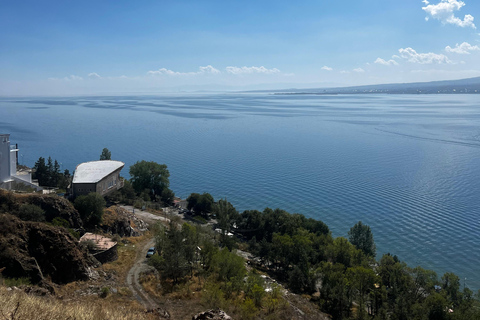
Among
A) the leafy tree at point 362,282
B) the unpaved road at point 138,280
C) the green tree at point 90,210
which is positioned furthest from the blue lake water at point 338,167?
the green tree at point 90,210

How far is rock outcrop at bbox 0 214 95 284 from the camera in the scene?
8.69 meters

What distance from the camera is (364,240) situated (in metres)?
17.5

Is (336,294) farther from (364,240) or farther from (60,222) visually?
(60,222)

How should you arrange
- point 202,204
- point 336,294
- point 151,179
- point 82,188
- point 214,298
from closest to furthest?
point 214,298 < point 336,294 < point 82,188 < point 202,204 < point 151,179

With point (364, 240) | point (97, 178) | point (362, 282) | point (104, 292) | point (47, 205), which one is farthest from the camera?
point (364, 240)

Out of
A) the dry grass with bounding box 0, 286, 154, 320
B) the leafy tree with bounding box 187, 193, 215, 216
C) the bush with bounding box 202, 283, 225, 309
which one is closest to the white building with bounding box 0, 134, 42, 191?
the leafy tree with bounding box 187, 193, 215, 216

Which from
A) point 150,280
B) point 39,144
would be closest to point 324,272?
point 150,280

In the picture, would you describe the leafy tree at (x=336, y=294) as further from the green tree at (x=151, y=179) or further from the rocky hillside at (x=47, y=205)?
the green tree at (x=151, y=179)

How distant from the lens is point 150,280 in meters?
10.5

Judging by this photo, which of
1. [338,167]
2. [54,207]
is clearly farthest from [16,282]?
[338,167]

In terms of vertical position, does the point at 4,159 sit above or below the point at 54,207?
above

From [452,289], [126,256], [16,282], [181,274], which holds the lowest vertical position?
[452,289]

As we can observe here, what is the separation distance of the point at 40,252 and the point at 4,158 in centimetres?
1038

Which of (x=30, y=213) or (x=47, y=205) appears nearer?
(x=30, y=213)
